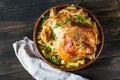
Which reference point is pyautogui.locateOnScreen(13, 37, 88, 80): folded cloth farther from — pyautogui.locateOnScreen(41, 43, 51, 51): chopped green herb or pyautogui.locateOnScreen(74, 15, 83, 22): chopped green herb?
pyautogui.locateOnScreen(74, 15, 83, 22): chopped green herb

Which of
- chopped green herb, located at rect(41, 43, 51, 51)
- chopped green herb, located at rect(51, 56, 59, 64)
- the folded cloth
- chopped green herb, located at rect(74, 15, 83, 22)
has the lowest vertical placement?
the folded cloth

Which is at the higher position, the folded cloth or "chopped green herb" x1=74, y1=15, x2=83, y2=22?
"chopped green herb" x1=74, y1=15, x2=83, y2=22

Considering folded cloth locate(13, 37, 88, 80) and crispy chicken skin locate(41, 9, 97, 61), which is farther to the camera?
folded cloth locate(13, 37, 88, 80)

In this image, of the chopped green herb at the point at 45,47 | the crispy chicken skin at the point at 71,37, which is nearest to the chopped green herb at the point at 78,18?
the crispy chicken skin at the point at 71,37

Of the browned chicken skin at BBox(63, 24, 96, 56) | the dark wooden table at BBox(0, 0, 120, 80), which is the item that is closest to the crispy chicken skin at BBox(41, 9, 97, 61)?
the browned chicken skin at BBox(63, 24, 96, 56)

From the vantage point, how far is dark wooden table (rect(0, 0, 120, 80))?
3.97 ft

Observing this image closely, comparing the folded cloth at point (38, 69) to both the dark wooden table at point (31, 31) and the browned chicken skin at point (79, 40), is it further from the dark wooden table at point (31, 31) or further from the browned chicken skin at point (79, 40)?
the browned chicken skin at point (79, 40)

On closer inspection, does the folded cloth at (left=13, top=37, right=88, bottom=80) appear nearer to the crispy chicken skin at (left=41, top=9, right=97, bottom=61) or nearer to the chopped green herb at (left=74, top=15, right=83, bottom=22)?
the crispy chicken skin at (left=41, top=9, right=97, bottom=61)

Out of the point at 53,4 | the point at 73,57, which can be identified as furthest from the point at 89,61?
the point at 53,4

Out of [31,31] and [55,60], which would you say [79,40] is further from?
[31,31]

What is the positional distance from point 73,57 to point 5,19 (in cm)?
33

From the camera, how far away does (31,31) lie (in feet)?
4.07

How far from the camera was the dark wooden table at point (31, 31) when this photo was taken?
1211mm

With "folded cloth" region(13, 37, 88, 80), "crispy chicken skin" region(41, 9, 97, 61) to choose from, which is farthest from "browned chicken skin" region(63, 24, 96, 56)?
"folded cloth" region(13, 37, 88, 80)
